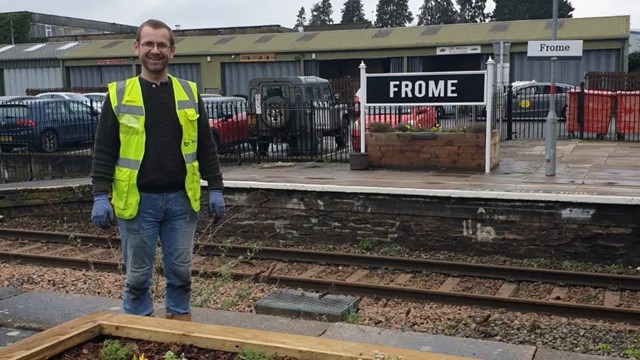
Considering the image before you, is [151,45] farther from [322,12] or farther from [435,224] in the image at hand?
[322,12]

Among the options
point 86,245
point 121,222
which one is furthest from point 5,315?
point 86,245

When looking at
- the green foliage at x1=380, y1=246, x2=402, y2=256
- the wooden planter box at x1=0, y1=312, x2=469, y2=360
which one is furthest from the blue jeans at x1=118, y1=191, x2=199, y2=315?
the green foliage at x1=380, y1=246, x2=402, y2=256

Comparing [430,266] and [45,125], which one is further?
[45,125]

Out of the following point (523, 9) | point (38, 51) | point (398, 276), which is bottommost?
point (398, 276)

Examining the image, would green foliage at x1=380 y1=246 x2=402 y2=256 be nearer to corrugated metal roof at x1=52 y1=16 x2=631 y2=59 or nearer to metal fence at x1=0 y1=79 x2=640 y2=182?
metal fence at x1=0 y1=79 x2=640 y2=182

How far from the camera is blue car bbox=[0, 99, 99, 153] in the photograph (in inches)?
668

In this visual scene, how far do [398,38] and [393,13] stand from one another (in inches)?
2583

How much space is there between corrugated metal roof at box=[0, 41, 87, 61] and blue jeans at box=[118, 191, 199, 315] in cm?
4047

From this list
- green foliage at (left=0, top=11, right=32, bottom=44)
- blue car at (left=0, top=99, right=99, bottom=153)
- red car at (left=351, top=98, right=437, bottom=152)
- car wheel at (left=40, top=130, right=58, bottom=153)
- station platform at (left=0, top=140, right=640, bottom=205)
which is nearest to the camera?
station platform at (left=0, top=140, right=640, bottom=205)

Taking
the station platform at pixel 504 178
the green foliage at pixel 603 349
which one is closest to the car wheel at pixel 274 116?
the station platform at pixel 504 178

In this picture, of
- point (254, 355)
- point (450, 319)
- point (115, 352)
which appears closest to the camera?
point (254, 355)

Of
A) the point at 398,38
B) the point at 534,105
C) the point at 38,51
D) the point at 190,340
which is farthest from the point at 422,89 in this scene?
the point at 38,51

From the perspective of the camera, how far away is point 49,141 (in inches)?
687

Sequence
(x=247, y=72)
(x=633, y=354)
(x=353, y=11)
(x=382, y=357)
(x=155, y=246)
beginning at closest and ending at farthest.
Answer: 1. (x=382, y=357)
2. (x=155, y=246)
3. (x=633, y=354)
4. (x=247, y=72)
5. (x=353, y=11)
